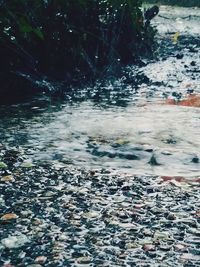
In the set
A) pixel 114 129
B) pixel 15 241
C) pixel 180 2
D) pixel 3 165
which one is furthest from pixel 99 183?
pixel 180 2

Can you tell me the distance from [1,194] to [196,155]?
67.2 inches

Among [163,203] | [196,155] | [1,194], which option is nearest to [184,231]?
[163,203]

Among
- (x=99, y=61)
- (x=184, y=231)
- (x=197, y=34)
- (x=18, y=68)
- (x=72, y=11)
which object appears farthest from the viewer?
(x=197, y=34)

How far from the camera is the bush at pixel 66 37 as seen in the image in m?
6.52

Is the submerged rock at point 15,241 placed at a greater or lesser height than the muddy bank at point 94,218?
greater

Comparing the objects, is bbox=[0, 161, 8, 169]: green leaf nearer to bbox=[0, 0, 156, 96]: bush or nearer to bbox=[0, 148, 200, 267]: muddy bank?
bbox=[0, 148, 200, 267]: muddy bank

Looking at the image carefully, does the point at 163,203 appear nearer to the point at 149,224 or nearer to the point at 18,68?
the point at 149,224

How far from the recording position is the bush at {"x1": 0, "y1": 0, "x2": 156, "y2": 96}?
6.52 meters

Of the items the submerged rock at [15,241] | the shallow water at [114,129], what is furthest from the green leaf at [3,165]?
the submerged rock at [15,241]

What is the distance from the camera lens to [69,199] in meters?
3.15

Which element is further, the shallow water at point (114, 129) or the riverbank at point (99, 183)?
the shallow water at point (114, 129)

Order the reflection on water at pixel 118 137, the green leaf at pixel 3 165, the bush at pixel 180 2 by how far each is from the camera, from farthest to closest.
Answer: the bush at pixel 180 2 < the reflection on water at pixel 118 137 < the green leaf at pixel 3 165

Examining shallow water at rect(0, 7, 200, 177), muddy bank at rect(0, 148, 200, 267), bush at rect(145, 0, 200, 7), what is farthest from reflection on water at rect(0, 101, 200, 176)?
bush at rect(145, 0, 200, 7)

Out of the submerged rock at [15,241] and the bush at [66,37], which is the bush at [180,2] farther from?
the submerged rock at [15,241]
